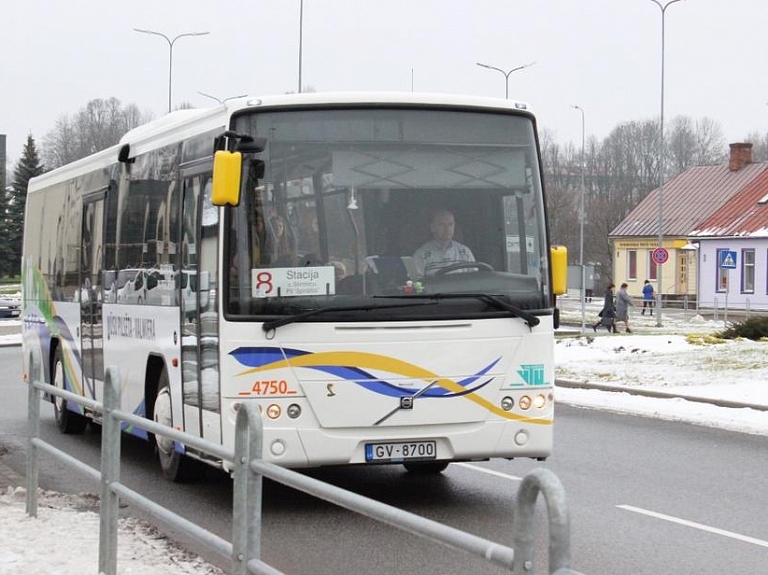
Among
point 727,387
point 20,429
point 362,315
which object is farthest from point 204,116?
point 727,387

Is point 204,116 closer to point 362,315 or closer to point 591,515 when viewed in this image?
point 362,315

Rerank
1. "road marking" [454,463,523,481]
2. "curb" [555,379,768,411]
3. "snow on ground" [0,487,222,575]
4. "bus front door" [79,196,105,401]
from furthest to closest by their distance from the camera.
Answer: "curb" [555,379,768,411]
"bus front door" [79,196,105,401]
"road marking" [454,463,523,481]
"snow on ground" [0,487,222,575]

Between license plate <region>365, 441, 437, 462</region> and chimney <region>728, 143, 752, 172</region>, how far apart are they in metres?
73.1

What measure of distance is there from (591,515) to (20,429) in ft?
28.8

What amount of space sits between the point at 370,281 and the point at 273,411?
1.09 m

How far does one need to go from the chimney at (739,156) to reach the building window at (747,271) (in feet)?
44.9

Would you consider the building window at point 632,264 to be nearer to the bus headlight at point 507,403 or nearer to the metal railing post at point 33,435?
the bus headlight at point 507,403

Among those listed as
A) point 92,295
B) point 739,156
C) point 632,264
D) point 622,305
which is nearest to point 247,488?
point 92,295

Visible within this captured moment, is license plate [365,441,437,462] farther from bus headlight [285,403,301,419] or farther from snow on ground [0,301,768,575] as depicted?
snow on ground [0,301,768,575]

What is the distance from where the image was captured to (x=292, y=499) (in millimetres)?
10477

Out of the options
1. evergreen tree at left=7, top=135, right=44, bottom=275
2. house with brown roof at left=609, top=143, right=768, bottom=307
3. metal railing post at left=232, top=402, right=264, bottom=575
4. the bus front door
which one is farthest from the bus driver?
evergreen tree at left=7, top=135, right=44, bottom=275

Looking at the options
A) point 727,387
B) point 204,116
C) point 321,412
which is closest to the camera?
point 321,412

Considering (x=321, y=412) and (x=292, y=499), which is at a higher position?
(x=321, y=412)

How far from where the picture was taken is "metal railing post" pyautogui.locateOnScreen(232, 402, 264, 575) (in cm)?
515
